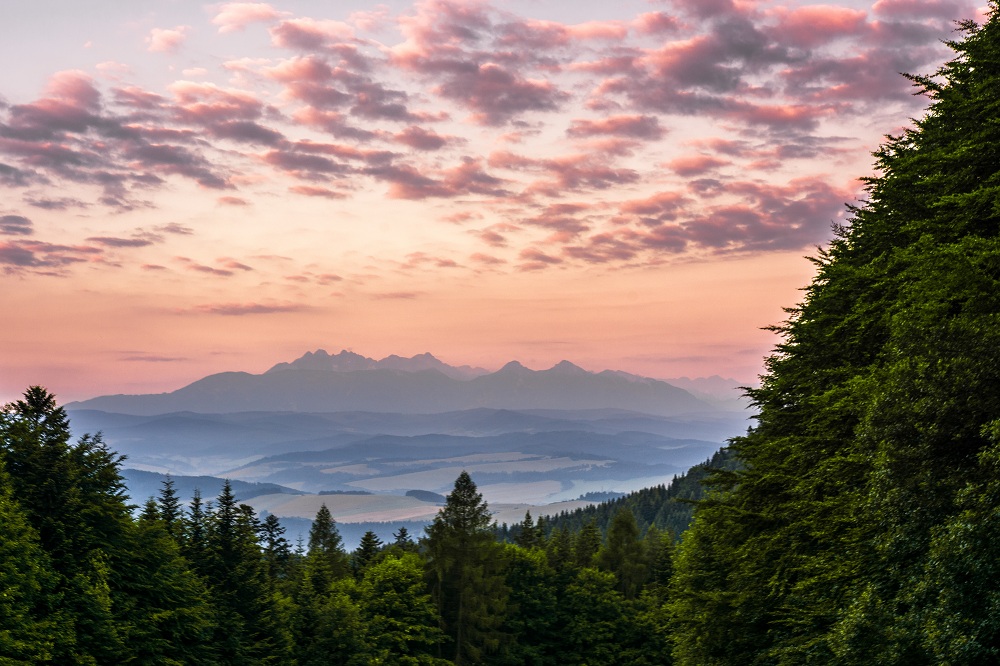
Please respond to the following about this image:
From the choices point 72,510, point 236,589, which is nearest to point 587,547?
point 236,589

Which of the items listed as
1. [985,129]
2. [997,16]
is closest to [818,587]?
[985,129]

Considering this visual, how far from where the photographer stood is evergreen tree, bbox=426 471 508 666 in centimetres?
7500

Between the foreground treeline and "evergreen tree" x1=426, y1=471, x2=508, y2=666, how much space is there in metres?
0.13

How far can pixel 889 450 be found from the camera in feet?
58.5

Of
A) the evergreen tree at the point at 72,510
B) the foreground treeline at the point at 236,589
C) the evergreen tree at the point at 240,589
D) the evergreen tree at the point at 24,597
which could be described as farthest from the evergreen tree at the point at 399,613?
the evergreen tree at the point at 24,597

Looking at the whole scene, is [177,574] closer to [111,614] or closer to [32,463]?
[111,614]

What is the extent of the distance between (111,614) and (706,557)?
2570 centimetres

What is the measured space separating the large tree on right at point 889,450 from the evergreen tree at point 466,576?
1647 inches

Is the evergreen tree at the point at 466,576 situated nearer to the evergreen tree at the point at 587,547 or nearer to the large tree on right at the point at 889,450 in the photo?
the evergreen tree at the point at 587,547

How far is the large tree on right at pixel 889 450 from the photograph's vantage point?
15484 mm

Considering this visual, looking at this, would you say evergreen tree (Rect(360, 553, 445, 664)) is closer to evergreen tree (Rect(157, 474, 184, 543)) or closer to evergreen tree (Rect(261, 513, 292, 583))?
evergreen tree (Rect(261, 513, 292, 583))

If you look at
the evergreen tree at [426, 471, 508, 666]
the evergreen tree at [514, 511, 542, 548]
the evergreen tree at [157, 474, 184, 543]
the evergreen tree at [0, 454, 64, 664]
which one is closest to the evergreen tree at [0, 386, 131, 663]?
the evergreen tree at [0, 454, 64, 664]

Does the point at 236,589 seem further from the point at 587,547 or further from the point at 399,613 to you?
the point at 587,547

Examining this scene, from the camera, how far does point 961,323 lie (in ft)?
56.4
